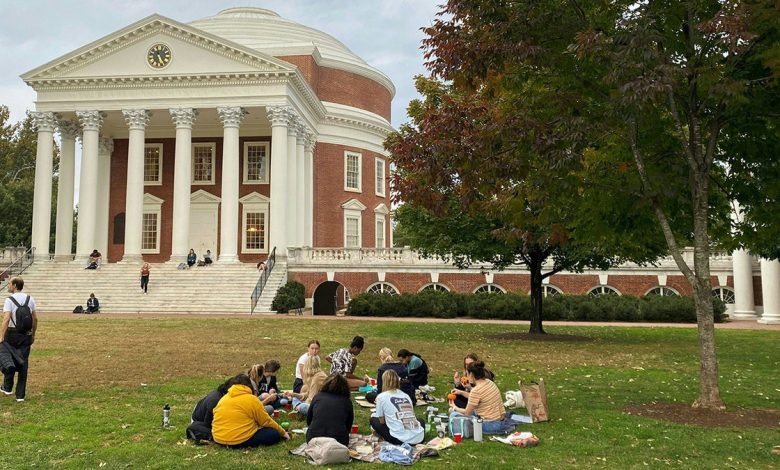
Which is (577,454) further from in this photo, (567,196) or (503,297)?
(503,297)

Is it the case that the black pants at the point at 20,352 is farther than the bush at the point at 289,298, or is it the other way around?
the bush at the point at 289,298

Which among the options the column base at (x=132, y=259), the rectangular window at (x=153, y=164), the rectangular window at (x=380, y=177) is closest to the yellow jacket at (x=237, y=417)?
the column base at (x=132, y=259)

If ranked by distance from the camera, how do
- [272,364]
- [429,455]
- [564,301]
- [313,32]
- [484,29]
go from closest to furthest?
[429,455]
[272,364]
[484,29]
[564,301]
[313,32]

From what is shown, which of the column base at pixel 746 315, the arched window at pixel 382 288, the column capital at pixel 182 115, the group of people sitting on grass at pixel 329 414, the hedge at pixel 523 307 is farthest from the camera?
→ the column capital at pixel 182 115

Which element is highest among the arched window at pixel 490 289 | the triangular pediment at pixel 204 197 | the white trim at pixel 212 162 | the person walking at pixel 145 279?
the white trim at pixel 212 162

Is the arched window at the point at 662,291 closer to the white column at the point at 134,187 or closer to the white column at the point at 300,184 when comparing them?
the white column at the point at 300,184

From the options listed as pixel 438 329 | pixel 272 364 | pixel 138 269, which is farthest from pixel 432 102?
pixel 138 269

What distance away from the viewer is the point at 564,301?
97.3ft

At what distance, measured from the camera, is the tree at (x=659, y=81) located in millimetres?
8641

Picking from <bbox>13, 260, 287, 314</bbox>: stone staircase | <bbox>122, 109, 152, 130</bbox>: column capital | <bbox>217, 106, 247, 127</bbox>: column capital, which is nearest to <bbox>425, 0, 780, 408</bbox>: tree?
<bbox>13, 260, 287, 314</bbox>: stone staircase

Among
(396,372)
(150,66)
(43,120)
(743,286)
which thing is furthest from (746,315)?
(43,120)

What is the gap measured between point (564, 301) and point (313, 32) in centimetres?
3405

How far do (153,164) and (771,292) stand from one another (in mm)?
37419

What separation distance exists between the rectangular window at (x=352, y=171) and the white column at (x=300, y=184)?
20.4 feet
